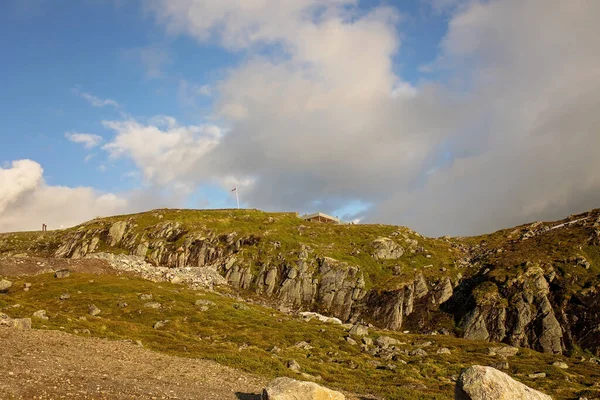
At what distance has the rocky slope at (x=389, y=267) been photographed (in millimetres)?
98938

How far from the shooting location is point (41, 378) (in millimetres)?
29656

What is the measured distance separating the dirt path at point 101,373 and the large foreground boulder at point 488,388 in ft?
55.6

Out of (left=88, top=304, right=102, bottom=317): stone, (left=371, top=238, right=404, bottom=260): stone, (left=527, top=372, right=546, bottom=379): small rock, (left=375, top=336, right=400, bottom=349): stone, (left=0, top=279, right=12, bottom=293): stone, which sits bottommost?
(left=527, top=372, right=546, bottom=379): small rock

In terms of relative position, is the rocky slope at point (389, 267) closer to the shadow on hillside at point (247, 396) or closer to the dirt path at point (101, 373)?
the dirt path at point (101, 373)

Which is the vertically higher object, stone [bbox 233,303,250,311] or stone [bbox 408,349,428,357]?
stone [bbox 233,303,250,311]

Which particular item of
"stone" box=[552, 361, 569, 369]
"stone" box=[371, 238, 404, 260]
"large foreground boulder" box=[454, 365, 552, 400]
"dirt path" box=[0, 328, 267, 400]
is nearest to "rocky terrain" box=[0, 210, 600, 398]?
"stone" box=[371, 238, 404, 260]

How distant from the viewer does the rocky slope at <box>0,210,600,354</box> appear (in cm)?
9894

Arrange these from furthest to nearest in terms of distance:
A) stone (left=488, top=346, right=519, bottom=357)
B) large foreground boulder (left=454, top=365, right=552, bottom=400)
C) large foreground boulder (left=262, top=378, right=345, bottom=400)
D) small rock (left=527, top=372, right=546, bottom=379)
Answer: stone (left=488, top=346, right=519, bottom=357) < small rock (left=527, top=372, right=546, bottom=379) < large foreground boulder (left=262, top=378, right=345, bottom=400) < large foreground boulder (left=454, top=365, right=552, bottom=400)

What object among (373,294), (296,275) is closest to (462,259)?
(373,294)

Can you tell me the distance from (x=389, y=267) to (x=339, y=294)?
21808 millimetres

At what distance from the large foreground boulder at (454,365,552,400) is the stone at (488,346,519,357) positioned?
54801 millimetres

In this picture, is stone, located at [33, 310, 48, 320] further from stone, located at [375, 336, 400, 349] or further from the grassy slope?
stone, located at [375, 336, 400, 349]

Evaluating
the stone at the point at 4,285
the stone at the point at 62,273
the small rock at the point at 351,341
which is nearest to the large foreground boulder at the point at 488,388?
the small rock at the point at 351,341

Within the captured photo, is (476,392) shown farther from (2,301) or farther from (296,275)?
(296,275)
